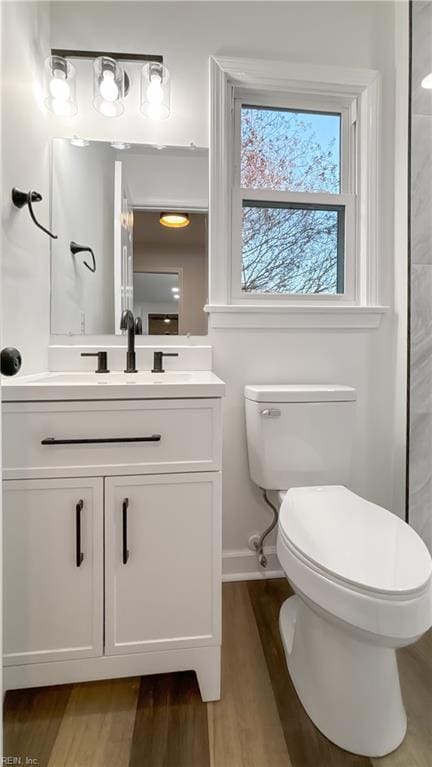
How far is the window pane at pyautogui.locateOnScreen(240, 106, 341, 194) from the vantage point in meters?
1.60

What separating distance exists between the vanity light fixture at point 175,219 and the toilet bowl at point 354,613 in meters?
1.16

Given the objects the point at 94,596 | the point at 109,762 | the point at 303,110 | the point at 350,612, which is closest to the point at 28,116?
the point at 303,110

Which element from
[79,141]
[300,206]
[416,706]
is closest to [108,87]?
[79,141]

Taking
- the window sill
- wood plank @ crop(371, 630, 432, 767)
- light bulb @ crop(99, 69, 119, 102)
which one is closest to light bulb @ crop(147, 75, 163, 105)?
light bulb @ crop(99, 69, 119, 102)

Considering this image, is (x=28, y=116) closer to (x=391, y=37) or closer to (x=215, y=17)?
(x=215, y=17)

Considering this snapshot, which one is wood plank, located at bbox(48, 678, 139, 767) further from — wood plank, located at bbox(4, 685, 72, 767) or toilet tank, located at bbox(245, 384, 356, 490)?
toilet tank, located at bbox(245, 384, 356, 490)

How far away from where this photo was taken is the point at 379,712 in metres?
0.91

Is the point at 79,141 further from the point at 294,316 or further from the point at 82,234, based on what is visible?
the point at 294,316

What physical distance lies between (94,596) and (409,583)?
0.76 meters

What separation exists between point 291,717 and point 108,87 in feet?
6.86

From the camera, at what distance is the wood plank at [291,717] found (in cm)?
88

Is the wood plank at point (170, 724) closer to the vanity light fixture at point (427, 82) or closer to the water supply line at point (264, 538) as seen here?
the water supply line at point (264, 538)

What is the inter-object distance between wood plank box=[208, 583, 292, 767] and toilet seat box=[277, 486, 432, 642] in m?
0.37

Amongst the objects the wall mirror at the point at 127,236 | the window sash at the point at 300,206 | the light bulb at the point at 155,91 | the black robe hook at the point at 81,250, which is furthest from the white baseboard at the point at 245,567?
the light bulb at the point at 155,91
